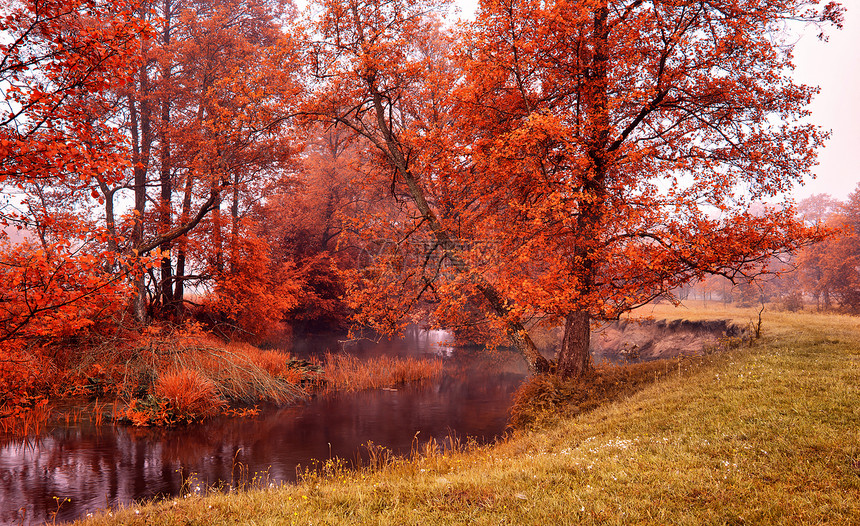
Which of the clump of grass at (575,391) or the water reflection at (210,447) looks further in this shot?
the clump of grass at (575,391)

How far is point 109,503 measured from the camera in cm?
984

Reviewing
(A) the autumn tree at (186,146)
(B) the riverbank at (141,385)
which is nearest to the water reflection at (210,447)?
(B) the riverbank at (141,385)

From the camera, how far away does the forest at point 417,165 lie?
7336 millimetres

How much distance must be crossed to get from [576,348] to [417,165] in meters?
9.47

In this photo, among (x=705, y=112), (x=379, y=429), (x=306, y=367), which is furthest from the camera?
(x=306, y=367)

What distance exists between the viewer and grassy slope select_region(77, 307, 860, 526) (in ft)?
17.8

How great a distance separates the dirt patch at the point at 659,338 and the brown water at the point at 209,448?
32.6 ft

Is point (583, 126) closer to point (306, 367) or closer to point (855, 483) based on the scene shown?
point (855, 483)

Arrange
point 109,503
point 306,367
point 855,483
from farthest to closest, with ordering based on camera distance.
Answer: point 306,367 → point 109,503 → point 855,483

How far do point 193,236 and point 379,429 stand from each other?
51.1 feet

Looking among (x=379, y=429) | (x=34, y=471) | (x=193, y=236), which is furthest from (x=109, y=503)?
(x=193, y=236)

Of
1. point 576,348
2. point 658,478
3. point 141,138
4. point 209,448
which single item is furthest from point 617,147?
point 141,138

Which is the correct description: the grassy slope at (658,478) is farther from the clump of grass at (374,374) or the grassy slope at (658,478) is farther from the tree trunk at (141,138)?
the tree trunk at (141,138)

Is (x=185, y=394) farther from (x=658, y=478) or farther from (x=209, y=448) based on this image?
(x=658, y=478)
